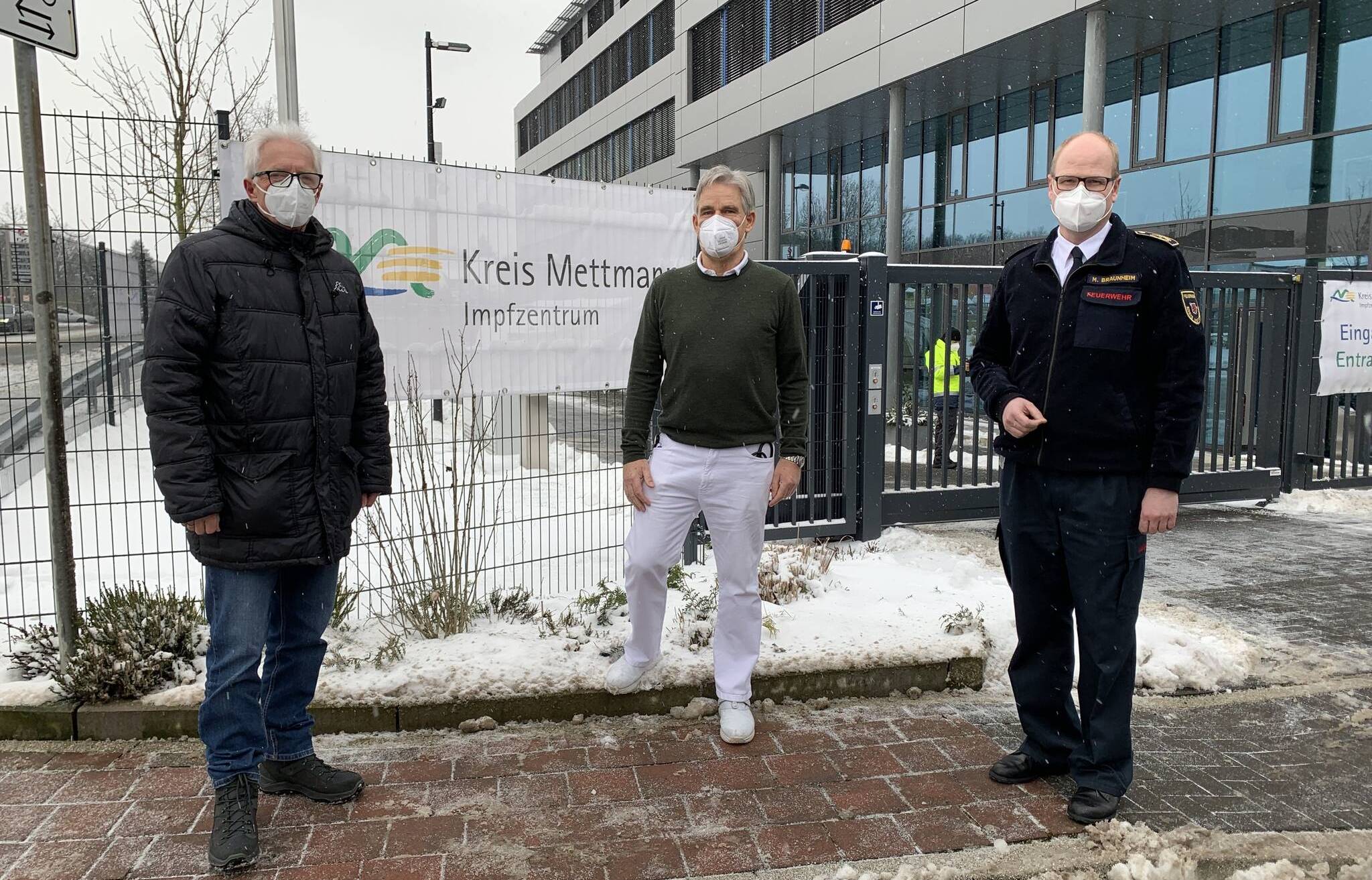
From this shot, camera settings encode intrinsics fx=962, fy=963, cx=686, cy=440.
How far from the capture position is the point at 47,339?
12.3 feet

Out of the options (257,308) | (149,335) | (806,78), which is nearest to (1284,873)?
(257,308)

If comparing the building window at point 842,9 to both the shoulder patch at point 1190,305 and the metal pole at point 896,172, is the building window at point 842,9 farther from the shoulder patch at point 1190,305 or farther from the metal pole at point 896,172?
the shoulder patch at point 1190,305

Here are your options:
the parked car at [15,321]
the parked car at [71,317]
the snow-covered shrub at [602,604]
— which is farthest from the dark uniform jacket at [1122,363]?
the parked car at [15,321]

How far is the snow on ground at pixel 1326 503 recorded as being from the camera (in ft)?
29.0

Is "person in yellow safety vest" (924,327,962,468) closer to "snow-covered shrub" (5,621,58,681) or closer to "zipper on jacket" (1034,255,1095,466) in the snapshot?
"zipper on jacket" (1034,255,1095,466)

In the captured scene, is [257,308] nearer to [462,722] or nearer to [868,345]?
[462,722]

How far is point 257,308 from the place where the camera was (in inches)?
115

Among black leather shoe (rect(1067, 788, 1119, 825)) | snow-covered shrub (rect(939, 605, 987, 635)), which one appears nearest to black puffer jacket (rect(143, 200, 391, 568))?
black leather shoe (rect(1067, 788, 1119, 825))

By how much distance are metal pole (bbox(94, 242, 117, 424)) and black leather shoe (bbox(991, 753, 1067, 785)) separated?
417 cm

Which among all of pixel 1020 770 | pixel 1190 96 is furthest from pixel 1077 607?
pixel 1190 96

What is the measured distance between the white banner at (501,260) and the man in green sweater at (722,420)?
1443mm

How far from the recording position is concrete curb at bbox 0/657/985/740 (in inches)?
146

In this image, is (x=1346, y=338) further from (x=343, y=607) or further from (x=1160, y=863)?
(x=343, y=607)

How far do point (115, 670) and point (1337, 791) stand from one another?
4.60 m
